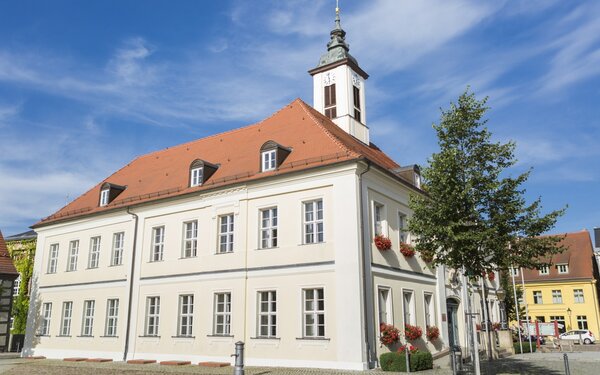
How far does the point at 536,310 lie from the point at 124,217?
143 feet

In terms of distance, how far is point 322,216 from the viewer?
19656 millimetres

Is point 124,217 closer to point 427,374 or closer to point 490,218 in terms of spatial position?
point 427,374

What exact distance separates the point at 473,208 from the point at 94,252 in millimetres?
20305

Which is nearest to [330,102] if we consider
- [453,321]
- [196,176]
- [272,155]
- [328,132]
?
[328,132]

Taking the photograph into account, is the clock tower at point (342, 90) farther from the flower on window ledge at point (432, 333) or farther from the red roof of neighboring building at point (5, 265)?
the red roof of neighboring building at point (5, 265)

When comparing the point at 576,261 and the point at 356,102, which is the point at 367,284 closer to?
the point at 356,102

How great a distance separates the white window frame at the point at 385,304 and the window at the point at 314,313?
215cm

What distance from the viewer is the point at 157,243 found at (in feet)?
80.7

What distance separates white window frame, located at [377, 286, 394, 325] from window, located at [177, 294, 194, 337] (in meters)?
8.11

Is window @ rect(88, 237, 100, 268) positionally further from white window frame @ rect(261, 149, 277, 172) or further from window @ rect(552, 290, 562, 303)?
window @ rect(552, 290, 562, 303)

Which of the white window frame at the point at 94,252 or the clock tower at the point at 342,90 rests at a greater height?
the clock tower at the point at 342,90

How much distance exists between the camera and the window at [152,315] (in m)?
23.3

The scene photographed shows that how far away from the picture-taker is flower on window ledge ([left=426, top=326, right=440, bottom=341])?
851 inches

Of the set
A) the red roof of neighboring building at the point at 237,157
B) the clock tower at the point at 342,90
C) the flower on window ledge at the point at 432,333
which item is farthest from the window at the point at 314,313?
the clock tower at the point at 342,90
